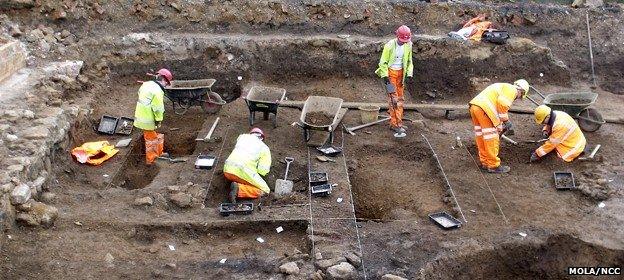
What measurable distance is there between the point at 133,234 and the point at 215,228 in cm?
110

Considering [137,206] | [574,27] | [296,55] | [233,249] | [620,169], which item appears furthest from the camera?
[574,27]

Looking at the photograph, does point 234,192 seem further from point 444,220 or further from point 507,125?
point 507,125

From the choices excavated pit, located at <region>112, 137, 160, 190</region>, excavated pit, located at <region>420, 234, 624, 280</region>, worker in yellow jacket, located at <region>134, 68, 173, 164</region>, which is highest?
worker in yellow jacket, located at <region>134, 68, 173, 164</region>

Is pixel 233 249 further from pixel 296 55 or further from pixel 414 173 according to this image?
pixel 296 55

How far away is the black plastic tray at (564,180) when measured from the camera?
356 inches

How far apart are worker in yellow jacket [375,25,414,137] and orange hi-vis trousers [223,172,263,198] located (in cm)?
342

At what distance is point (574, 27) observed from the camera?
14258mm

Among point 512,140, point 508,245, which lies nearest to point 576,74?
point 512,140

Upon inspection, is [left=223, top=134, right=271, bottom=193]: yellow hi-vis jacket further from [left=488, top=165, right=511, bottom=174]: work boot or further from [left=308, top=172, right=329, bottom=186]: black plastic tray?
[left=488, top=165, right=511, bottom=174]: work boot

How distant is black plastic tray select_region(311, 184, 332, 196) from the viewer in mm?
8391

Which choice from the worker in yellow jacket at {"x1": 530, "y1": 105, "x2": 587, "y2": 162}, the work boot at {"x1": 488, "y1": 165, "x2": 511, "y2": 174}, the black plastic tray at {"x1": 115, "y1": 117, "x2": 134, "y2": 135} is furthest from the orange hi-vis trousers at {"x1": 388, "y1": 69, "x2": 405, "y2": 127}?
the black plastic tray at {"x1": 115, "y1": 117, "x2": 134, "y2": 135}

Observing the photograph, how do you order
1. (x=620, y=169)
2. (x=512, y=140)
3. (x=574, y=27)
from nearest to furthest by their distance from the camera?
1. (x=620, y=169)
2. (x=512, y=140)
3. (x=574, y=27)

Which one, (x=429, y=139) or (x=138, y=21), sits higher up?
(x=138, y=21)

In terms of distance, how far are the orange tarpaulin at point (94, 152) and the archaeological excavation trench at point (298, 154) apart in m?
0.12
